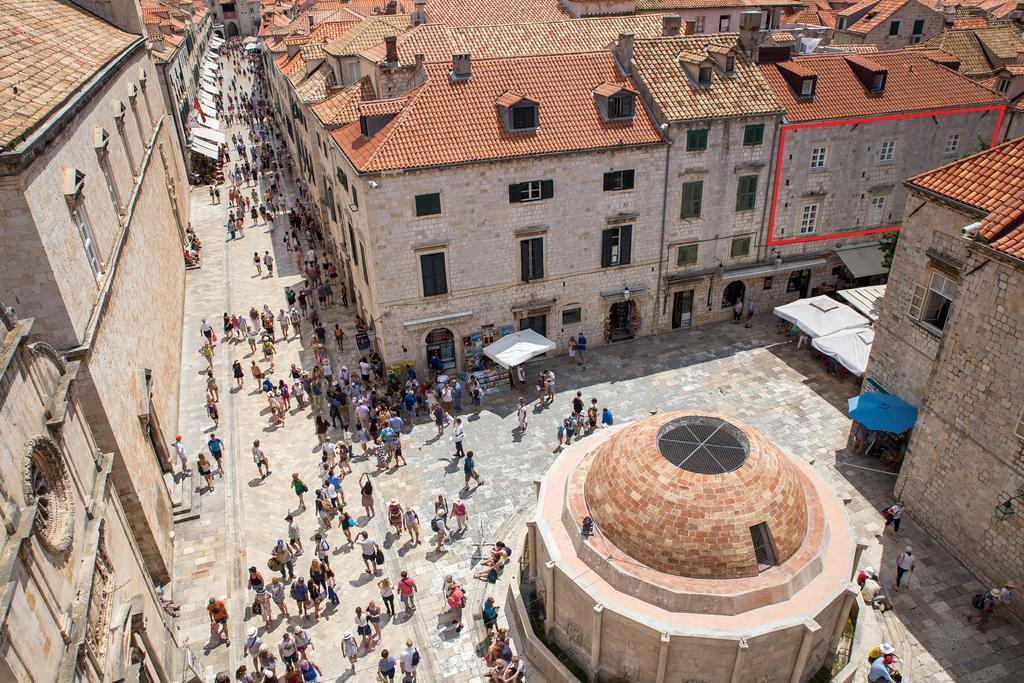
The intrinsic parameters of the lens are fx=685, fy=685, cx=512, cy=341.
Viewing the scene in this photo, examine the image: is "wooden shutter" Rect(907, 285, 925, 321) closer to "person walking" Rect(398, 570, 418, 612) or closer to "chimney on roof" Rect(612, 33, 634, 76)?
"chimney on roof" Rect(612, 33, 634, 76)

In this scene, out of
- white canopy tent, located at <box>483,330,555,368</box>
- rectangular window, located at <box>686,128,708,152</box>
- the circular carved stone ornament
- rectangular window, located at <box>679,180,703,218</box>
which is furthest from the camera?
rectangular window, located at <box>679,180,703,218</box>

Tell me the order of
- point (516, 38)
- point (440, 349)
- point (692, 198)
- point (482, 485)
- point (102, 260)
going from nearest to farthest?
1. point (102, 260)
2. point (482, 485)
3. point (440, 349)
4. point (692, 198)
5. point (516, 38)

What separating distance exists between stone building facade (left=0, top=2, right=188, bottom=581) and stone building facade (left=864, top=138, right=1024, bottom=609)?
2312cm

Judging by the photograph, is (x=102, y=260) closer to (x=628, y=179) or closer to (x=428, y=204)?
(x=428, y=204)

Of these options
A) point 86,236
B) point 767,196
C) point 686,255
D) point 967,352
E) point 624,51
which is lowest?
point 686,255

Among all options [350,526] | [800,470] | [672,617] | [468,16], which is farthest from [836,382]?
[468,16]

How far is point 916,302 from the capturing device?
2255cm

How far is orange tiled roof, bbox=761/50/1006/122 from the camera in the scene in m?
31.0

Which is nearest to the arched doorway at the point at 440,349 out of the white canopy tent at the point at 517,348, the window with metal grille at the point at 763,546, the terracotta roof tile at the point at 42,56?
the white canopy tent at the point at 517,348

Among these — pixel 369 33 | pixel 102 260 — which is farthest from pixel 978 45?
pixel 102 260

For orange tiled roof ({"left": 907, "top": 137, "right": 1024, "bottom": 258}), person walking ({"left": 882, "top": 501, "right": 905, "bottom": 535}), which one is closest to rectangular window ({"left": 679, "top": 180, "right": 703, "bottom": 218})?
orange tiled roof ({"left": 907, "top": 137, "right": 1024, "bottom": 258})

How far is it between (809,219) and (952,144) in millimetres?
8034

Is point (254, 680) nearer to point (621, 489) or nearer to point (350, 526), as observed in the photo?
point (350, 526)

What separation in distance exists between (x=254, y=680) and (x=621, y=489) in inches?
397
